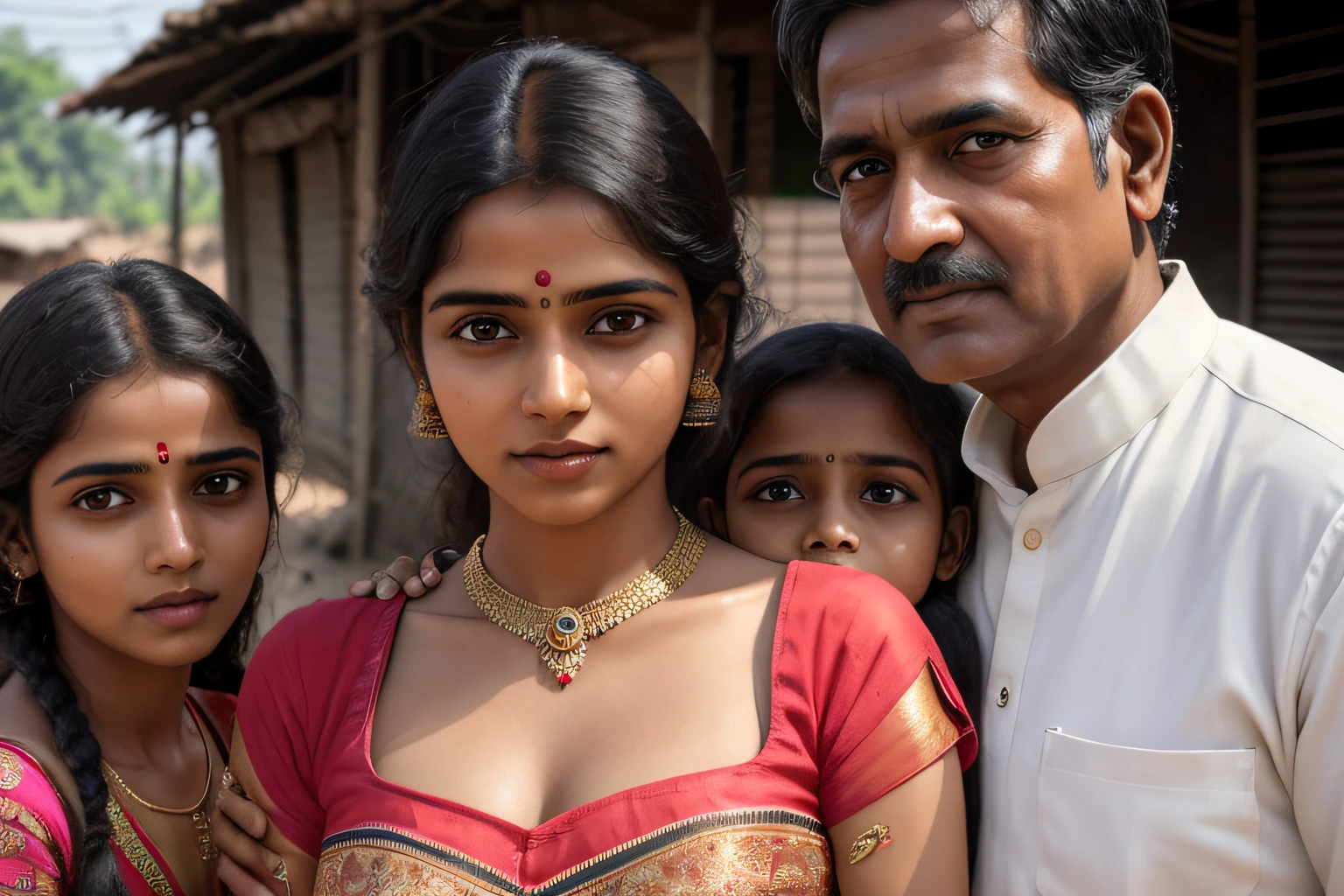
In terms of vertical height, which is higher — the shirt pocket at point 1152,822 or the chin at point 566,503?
the chin at point 566,503

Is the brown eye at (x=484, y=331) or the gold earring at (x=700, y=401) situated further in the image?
the gold earring at (x=700, y=401)

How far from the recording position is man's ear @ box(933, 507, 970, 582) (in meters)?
→ 2.31

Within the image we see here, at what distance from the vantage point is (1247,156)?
4.76m

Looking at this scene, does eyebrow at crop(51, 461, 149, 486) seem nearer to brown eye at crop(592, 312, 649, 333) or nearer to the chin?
the chin

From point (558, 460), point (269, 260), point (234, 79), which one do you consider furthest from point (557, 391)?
point (269, 260)

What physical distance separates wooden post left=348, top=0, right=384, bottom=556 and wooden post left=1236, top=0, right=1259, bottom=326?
14.3ft

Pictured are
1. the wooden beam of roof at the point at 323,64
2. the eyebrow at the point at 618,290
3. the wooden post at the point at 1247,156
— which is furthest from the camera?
the wooden beam of roof at the point at 323,64

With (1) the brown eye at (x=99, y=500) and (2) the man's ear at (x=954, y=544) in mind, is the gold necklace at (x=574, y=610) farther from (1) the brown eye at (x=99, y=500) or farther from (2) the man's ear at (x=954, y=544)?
(1) the brown eye at (x=99, y=500)

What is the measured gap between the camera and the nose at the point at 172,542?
228 centimetres

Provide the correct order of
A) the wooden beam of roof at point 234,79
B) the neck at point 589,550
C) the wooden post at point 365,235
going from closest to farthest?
the neck at point 589,550, the wooden post at point 365,235, the wooden beam of roof at point 234,79

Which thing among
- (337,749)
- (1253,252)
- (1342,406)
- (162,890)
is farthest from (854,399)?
(1253,252)

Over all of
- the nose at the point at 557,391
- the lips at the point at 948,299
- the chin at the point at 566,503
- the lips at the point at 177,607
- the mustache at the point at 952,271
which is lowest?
the lips at the point at 177,607

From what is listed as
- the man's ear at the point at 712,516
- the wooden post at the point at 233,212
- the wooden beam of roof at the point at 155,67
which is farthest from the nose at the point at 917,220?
the wooden post at the point at 233,212

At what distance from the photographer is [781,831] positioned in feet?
5.57
